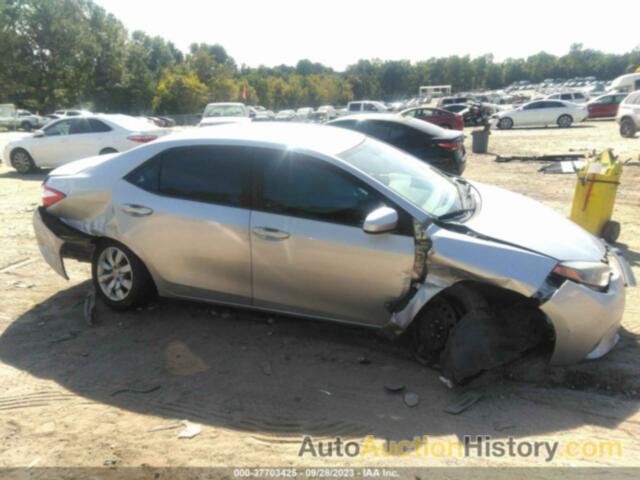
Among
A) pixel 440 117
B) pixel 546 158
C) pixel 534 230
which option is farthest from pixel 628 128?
pixel 534 230

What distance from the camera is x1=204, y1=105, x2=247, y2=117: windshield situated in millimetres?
20109

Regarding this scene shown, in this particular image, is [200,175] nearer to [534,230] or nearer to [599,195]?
[534,230]

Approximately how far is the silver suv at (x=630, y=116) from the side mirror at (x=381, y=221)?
18581 millimetres

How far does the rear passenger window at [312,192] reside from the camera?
12.7 ft

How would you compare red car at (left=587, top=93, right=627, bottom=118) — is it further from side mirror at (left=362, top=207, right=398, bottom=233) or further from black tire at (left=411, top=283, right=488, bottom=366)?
side mirror at (left=362, top=207, right=398, bottom=233)

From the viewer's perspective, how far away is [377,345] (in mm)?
4199

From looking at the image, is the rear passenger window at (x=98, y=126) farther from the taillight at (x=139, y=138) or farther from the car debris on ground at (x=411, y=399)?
the car debris on ground at (x=411, y=399)

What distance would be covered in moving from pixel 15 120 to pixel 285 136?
43289 mm

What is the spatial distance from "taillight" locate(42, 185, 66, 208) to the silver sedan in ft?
0.06

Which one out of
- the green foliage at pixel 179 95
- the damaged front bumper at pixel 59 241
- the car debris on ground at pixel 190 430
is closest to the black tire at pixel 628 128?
the damaged front bumper at pixel 59 241

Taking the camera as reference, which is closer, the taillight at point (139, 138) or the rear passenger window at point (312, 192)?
A: the rear passenger window at point (312, 192)

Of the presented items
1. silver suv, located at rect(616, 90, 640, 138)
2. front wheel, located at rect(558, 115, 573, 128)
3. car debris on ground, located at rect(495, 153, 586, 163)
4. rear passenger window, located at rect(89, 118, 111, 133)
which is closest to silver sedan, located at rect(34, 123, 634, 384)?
rear passenger window, located at rect(89, 118, 111, 133)

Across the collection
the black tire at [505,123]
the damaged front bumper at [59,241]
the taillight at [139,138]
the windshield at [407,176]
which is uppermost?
the windshield at [407,176]

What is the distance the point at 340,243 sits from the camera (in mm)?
3814
